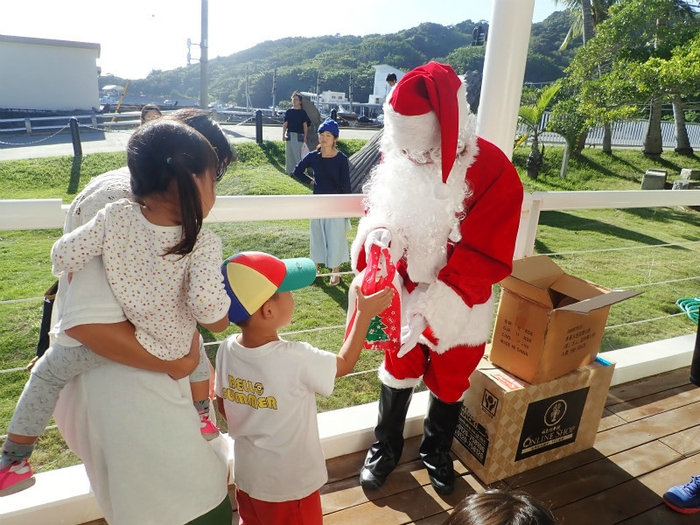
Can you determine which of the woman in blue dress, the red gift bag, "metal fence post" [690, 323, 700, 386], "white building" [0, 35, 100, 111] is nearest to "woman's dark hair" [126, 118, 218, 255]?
the red gift bag

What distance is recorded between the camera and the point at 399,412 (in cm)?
181

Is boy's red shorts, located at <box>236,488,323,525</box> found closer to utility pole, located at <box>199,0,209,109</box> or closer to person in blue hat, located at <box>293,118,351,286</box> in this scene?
person in blue hat, located at <box>293,118,351,286</box>

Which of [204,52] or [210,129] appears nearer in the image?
[210,129]

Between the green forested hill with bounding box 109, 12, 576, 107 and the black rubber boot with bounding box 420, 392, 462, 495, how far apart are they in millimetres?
40864

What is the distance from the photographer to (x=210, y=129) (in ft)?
3.38

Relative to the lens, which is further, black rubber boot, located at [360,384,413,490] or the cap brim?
black rubber boot, located at [360,384,413,490]

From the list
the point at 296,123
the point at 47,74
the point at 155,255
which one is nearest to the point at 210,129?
the point at 155,255

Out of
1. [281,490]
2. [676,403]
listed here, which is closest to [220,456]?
[281,490]

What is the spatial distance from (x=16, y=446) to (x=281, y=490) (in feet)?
1.95

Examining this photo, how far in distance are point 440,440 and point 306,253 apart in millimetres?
3437

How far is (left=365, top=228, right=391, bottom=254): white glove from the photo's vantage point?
5.01 ft

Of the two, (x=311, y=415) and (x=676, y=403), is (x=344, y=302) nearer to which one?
(x=676, y=403)

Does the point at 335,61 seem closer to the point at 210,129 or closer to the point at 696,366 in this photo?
the point at 696,366

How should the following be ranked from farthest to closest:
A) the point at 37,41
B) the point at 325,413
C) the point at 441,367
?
1. the point at 37,41
2. the point at 325,413
3. the point at 441,367
